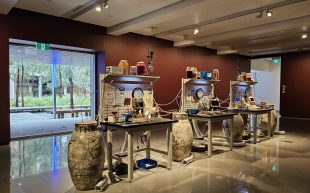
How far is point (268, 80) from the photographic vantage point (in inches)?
602

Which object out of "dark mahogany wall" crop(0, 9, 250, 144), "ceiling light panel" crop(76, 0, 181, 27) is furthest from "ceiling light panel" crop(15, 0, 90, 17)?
"ceiling light panel" crop(76, 0, 181, 27)

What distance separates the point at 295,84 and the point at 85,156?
11.4m

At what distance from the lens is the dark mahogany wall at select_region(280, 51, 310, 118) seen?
11250 mm

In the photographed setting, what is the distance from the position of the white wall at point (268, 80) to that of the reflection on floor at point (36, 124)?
1089 cm

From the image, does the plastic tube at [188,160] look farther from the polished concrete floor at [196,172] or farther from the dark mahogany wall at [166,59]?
the dark mahogany wall at [166,59]

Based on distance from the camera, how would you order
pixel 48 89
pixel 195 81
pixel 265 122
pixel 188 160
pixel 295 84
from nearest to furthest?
pixel 188 160 → pixel 195 81 → pixel 265 122 → pixel 48 89 → pixel 295 84

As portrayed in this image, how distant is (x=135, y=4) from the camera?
5410 millimetres

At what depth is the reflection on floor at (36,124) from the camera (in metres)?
7.07

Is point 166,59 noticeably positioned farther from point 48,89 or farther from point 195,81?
point 48,89

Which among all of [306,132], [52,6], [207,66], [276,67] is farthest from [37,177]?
[276,67]

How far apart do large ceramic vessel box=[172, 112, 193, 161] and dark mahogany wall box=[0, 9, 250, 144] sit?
13.0ft

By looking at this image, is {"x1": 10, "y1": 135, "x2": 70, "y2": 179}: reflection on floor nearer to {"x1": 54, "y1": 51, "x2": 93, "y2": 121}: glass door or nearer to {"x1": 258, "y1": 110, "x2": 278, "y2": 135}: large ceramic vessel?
{"x1": 54, "y1": 51, "x2": 93, "y2": 121}: glass door

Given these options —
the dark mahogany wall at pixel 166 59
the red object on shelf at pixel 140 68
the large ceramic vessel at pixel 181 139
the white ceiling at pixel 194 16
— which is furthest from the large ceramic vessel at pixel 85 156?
the dark mahogany wall at pixel 166 59

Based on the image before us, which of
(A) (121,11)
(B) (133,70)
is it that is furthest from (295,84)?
(B) (133,70)
